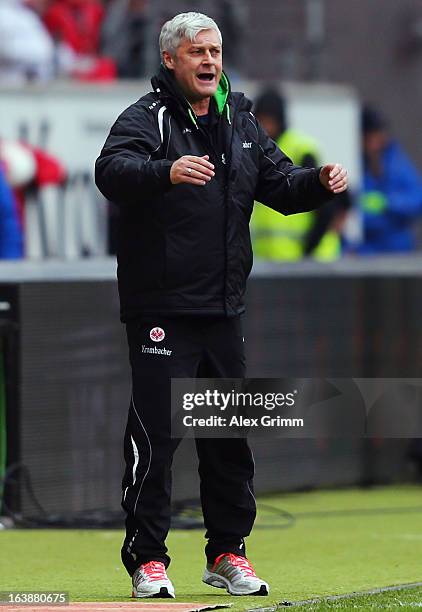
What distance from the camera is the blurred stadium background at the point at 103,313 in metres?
9.79

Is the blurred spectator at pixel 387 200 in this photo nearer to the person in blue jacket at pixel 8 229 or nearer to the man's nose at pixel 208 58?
the person in blue jacket at pixel 8 229

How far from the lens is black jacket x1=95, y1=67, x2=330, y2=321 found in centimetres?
675

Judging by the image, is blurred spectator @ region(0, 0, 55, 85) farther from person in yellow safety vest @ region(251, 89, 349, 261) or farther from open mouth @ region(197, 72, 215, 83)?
open mouth @ region(197, 72, 215, 83)

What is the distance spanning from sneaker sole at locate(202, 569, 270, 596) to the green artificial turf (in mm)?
31

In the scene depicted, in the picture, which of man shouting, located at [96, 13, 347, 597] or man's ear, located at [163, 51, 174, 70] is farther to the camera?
man's ear, located at [163, 51, 174, 70]

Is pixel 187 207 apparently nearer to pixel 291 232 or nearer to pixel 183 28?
pixel 183 28

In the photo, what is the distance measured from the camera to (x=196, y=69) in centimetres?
679

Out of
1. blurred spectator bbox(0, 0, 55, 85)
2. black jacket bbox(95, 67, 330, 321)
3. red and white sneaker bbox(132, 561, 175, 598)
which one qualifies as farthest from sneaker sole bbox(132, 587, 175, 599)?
blurred spectator bbox(0, 0, 55, 85)

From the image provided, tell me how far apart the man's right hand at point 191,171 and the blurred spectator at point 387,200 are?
29.1 feet

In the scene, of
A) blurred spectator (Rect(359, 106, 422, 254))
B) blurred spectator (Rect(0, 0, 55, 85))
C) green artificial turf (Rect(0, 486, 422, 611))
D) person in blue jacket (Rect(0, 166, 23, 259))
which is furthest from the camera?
blurred spectator (Rect(359, 106, 422, 254))

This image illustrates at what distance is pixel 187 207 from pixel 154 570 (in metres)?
1.32

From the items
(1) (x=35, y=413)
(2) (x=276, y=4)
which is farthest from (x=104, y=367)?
(2) (x=276, y=4)

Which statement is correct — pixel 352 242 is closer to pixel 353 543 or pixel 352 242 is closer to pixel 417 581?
pixel 353 543

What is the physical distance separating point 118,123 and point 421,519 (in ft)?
13.2
